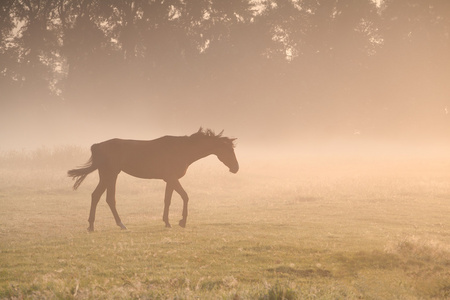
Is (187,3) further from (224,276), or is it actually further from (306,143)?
(224,276)

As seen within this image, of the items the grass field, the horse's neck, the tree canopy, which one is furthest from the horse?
the tree canopy

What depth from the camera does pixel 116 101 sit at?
212ft

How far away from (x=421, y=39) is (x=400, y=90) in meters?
6.40

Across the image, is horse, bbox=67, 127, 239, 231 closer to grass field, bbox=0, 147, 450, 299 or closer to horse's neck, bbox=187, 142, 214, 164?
horse's neck, bbox=187, 142, 214, 164

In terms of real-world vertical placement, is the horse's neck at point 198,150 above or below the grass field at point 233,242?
above

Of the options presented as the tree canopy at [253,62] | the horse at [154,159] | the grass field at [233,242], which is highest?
the tree canopy at [253,62]

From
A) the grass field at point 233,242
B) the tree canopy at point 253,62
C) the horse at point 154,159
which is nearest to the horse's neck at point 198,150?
the horse at point 154,159

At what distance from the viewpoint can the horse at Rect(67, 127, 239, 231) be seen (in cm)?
1633

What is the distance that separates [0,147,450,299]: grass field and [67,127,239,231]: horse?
1.15 meters

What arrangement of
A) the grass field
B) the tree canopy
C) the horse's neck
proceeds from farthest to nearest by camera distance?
the tree canopy
the horse's neck
the grass field

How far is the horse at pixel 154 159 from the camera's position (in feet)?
53.6

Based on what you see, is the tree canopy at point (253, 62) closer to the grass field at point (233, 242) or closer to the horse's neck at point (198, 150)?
the grass field at point (233, 242)

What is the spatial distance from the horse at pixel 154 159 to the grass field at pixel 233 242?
115cm

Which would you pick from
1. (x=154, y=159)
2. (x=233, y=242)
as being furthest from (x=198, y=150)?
(x=233, y=242)
